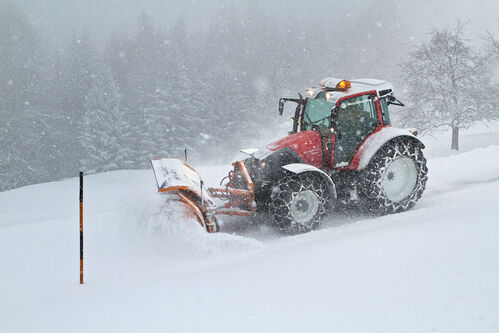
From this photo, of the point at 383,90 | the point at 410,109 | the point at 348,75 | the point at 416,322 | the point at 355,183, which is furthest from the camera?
the point at 348,75

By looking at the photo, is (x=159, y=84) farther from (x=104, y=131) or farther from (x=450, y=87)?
(x=450, y=87)

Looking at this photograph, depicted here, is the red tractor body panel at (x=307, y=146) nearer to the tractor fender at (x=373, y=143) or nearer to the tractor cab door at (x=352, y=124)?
the tractor cab door at (x=352, y=124)

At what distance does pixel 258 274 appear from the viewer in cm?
421

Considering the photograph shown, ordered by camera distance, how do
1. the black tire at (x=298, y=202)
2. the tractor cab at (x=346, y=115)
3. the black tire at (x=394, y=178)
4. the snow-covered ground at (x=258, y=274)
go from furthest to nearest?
the tractor cab at (x=346, y=115) < the black tire at (x=394, y=178) < the black tire at (x=298, y=202) < the snow-covered ground at (x=258, y=274)

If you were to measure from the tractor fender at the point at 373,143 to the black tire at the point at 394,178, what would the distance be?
0.11 metres

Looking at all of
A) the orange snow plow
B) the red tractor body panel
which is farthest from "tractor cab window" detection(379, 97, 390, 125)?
the orange snow plow

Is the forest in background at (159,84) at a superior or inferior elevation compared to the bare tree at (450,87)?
superior

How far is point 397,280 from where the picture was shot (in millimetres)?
3645

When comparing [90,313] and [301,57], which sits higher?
[301,57]

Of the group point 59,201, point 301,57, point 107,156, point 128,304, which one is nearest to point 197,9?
point 301,57

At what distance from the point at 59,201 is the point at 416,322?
36.0ft

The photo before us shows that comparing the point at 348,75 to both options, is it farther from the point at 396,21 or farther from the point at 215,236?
the point at 215,236

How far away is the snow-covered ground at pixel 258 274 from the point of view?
3.23m

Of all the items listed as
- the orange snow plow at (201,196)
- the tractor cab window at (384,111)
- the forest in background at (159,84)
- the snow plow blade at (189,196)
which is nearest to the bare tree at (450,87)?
the forest in background at (159,84)
